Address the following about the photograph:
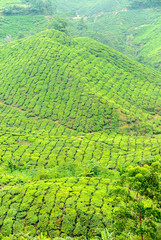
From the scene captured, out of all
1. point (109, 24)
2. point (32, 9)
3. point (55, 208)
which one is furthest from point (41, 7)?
point (55, 208)

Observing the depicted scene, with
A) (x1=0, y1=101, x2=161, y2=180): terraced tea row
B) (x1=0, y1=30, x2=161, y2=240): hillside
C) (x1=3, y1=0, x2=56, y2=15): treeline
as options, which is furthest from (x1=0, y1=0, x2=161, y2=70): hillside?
(x1=0, y1=101, x2=161, y2=180): terraced tea row

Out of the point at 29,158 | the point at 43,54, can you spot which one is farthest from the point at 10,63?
the point at 29,158

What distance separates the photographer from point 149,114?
32.8m

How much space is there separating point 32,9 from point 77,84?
5517 cm

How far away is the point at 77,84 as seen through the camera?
3378cm

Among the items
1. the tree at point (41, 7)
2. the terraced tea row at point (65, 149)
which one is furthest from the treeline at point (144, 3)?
the terraced tea row at point (65, 149)

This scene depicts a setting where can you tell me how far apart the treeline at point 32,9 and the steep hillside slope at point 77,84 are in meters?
33.8

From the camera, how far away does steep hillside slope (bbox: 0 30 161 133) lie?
98.7 ft

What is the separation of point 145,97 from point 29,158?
23029mm

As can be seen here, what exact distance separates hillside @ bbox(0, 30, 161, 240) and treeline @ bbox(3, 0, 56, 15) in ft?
106

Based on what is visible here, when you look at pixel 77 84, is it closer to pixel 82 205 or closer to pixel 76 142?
pixel 76 142

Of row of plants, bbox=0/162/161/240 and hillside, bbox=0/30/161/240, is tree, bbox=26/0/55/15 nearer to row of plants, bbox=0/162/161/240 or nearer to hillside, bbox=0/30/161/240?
hillside, bbox=0/30/161/240

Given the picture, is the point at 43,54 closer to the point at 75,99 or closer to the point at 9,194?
the point at 75,99

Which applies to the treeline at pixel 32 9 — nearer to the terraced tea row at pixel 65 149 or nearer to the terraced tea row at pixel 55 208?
the terraced tea row at pixel 65 149
